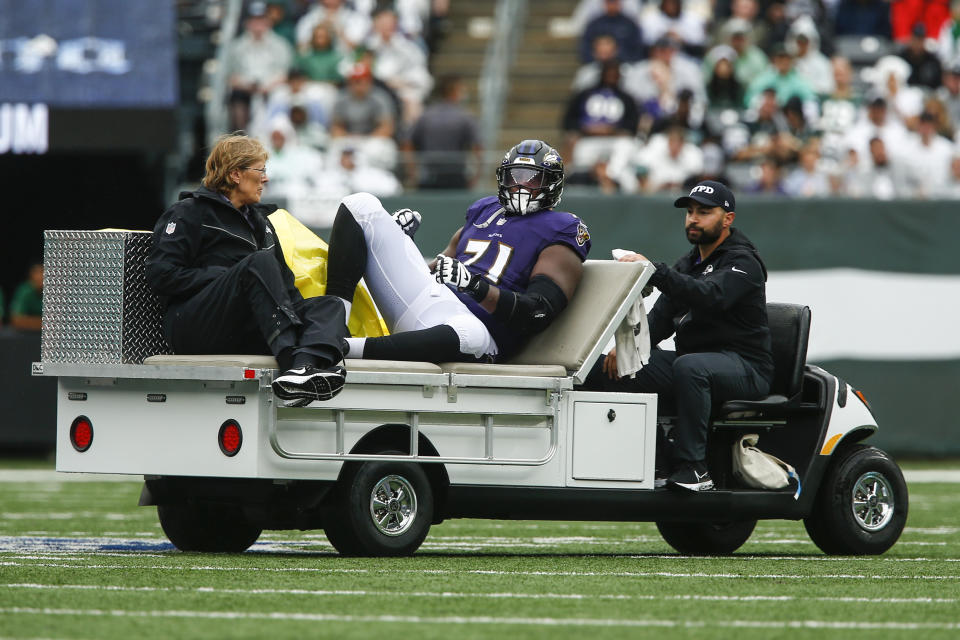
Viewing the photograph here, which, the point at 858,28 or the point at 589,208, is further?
the point at 858,28

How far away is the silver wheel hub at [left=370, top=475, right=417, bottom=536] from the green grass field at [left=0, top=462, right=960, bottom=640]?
0.73 ft

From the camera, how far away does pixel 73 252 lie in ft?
25.5

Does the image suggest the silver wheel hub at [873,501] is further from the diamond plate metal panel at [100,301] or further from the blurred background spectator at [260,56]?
the blurred background spectator at [260,56]

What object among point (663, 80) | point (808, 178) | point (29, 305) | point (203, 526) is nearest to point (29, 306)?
point (29, 305)

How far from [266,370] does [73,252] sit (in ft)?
3.98

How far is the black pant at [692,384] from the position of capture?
821cm

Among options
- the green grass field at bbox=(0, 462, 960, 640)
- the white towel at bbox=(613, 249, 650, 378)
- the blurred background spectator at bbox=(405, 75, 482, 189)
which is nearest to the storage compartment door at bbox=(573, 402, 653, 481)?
the white towel at bbox=(613, 249, 650, 378)

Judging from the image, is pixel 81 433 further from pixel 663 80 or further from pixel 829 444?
pixel 663 80

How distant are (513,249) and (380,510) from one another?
1489 millimetres

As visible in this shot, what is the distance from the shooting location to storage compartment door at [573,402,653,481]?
809 centimetres

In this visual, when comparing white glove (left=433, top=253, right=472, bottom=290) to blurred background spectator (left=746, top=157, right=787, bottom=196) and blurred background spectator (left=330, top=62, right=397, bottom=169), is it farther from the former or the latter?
blurred background spectator (left=746, top=157, right=787, bottom=196)

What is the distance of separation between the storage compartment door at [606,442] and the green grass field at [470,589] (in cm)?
42

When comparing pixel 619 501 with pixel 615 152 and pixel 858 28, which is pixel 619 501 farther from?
pixel 858 28

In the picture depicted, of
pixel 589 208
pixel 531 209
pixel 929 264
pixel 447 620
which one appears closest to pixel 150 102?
pixel 589 208
